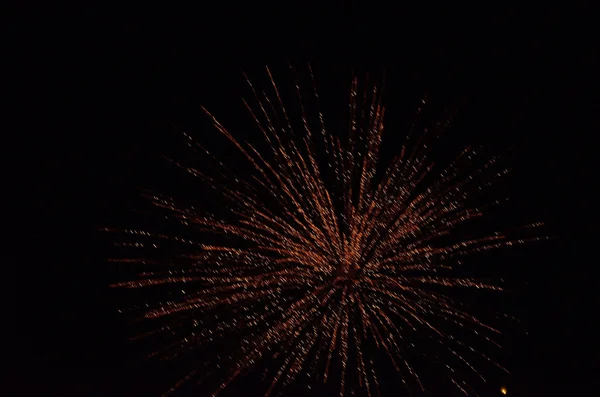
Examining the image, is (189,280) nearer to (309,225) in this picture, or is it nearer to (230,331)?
(230,331)

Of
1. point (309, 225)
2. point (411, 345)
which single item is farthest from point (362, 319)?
point (309, 225)

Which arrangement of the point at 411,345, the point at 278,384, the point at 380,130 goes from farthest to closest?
the point at 278,384 < the point at 411,345 < the point at 380,130

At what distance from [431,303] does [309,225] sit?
40.7 inches

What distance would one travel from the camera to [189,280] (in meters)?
5.49

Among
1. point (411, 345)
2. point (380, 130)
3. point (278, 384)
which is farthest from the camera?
point (278, 384)

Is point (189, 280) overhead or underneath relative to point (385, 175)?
underneath

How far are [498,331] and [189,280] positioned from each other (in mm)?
2408

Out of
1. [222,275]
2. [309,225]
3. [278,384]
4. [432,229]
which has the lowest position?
[278,384]

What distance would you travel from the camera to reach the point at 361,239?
5301mm

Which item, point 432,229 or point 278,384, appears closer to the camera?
point 432,229

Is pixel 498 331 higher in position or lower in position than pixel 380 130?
lower

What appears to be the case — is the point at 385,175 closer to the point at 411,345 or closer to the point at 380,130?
the point at 380,130

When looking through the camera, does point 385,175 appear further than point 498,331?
No

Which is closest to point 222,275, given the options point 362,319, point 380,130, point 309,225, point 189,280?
point 189,280
